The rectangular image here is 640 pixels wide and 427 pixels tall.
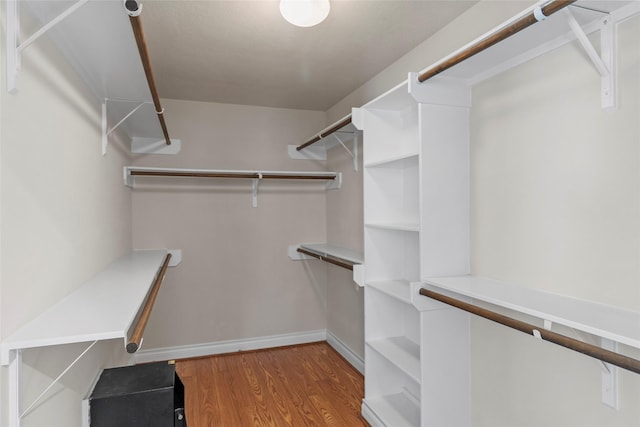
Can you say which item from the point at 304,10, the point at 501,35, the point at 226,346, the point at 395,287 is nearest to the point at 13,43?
the point at 304,10

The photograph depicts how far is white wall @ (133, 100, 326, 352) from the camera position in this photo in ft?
10.5

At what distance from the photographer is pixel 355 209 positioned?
3.04 m

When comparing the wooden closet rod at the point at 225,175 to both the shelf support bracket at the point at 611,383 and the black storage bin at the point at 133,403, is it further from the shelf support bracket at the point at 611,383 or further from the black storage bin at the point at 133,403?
the shelf support bracket at the point at 611,383

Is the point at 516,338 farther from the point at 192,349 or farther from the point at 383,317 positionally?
the point at 192,349

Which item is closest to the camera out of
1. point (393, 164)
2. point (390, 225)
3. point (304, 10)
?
point (304, 10)

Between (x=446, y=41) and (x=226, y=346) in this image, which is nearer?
(x=446, y=41)

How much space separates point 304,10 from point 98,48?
2.70 feet

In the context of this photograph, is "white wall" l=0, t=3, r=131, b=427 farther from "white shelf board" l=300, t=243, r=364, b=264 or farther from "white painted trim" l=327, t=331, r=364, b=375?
"white painted trim" l=327, t=331, r=364, b=375

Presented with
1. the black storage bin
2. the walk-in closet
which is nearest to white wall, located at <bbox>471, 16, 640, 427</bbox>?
the walk-in closet

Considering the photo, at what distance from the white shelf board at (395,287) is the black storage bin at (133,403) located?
113cm

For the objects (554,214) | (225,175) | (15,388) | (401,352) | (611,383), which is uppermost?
(225,175)

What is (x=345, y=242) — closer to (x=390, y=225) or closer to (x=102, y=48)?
(x=390, y=225)

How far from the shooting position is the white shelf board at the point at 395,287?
1.97m

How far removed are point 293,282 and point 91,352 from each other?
2.07 meters
